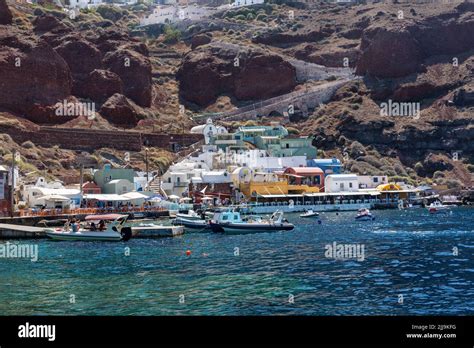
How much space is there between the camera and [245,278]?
30.9 m

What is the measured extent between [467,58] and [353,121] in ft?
113

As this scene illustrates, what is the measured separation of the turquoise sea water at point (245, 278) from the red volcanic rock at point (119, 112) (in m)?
70.0

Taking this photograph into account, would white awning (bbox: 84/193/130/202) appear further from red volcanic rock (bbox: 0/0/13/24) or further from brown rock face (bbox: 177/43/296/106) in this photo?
brown rock face (bbox: 177/43/296/106)

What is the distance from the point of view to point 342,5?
643 ft

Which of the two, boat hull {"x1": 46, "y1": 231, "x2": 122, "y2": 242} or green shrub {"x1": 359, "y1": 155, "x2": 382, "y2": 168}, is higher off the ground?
green shrub {"x1": 359, "y1": 155, "x2": 382, "y2": 168}

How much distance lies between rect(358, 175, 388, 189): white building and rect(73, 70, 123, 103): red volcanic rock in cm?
4841

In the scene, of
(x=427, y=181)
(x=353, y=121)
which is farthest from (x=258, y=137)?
(x=427, y=181)

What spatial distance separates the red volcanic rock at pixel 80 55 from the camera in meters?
129

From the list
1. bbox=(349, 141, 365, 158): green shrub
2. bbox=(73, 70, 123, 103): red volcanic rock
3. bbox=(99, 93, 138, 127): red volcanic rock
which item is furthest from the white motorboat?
Answer: bbox=(349, 141, 365, 158): green shrub

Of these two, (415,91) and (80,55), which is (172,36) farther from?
(415,91)

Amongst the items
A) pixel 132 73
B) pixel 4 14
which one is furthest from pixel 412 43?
pixel 4 14

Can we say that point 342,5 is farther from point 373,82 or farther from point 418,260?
point 418,260

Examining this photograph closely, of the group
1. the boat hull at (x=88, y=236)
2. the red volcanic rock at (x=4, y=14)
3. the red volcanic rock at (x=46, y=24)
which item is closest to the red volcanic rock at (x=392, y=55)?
the red volcanic rock at (x=46, y=24)

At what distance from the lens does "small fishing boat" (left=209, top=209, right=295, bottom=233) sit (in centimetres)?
6141
